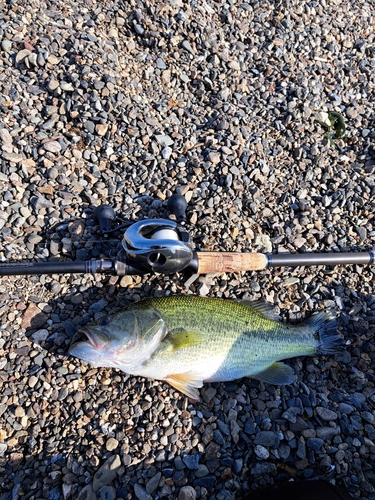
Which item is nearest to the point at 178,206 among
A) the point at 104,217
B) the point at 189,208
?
the point at 189,208

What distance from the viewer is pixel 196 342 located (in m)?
3.58

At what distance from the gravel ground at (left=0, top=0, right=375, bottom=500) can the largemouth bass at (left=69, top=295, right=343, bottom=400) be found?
191 mm

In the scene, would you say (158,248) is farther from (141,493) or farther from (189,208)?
(141,493)

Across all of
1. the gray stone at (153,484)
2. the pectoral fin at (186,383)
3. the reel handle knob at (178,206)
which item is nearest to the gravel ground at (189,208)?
the gray stone at (153,484)

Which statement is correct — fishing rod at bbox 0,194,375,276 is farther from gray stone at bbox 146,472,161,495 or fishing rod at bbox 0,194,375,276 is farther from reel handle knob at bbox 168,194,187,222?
gray stone at bbox 146,472,161,495

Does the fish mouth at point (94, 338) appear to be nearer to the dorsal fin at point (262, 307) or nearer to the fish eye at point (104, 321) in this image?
the fish eye at point (104, 321)

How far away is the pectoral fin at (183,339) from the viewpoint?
354cm

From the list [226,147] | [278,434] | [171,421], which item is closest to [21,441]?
[171,421]

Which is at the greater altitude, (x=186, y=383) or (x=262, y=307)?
(x=262, y=307)

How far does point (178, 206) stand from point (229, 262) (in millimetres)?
799

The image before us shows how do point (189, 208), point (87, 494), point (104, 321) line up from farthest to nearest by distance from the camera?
point (189, 208) → point (104, 321) → point (87, 494)

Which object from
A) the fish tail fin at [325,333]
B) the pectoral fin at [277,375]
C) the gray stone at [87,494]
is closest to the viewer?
the gray stone at [87,494]

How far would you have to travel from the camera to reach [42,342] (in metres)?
3.75

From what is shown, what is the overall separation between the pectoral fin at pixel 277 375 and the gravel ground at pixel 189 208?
14 centimetres
